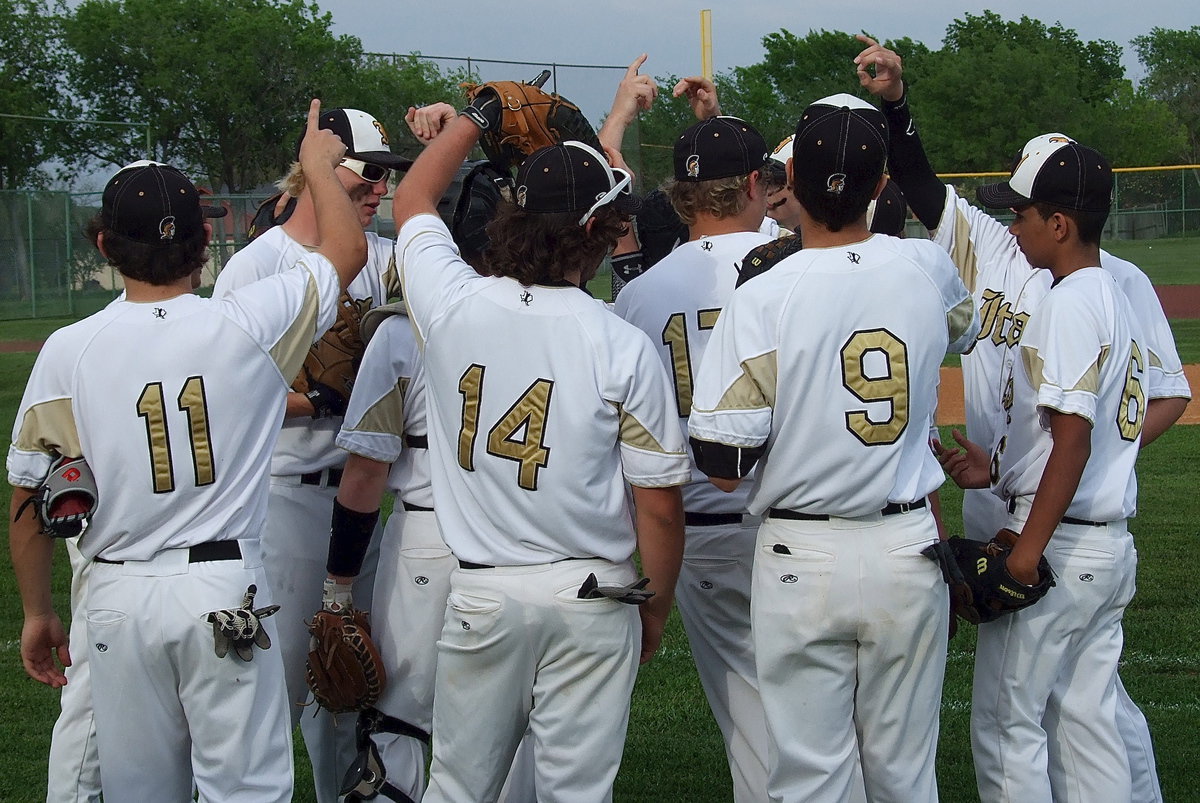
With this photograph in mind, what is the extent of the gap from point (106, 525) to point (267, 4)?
5251 centimetres

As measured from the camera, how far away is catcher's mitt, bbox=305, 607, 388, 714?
3.62 metres

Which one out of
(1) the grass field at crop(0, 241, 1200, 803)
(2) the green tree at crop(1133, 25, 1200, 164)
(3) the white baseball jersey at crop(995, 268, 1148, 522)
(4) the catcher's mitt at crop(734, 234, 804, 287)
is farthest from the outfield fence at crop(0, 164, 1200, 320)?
(2) the green tree at crop(1133, 25, 1200, 164)

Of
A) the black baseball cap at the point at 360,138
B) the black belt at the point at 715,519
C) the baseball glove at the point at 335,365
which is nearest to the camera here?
the black belt at the point at 715,519

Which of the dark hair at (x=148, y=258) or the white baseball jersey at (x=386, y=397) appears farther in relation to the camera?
the white baseball jersey at (x=386, y=397)

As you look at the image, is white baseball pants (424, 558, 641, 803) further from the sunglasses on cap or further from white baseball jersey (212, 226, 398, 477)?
the sunglasses on cap

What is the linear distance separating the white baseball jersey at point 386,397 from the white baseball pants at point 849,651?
115cm

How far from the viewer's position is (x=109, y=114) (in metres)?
47.2

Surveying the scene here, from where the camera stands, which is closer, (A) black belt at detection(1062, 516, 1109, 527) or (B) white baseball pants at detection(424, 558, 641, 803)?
(B) white baseball pants at detection(424, 558, 641, 803)

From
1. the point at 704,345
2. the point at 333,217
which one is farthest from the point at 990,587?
the point at 333,217

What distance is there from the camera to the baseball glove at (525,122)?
362cm

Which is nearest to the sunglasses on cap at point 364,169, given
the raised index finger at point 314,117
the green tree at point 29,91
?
the raised index finger at point 314,117

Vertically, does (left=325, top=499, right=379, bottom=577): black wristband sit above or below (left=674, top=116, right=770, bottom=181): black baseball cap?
below

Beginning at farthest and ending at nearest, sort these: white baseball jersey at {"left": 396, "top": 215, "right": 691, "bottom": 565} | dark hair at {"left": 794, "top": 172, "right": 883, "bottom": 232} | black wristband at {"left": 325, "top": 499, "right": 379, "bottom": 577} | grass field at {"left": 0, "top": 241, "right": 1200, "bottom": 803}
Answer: grass field at {"left": 0, "top": 241, "right": 1200, "bottom": 803}
black wristband at {"left": 325, "top": 499, "right": 379, "bottom": 577}
dark hair at {"left": 794, "top": 172, "right": 883, "bottom": 232}
white baseball jersey at {"left": 396, "top": 215, "right": 691, "bottom": 565}

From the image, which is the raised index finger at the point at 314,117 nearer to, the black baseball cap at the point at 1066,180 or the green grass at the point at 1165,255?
the black baseball cap at the point at 1066,180
